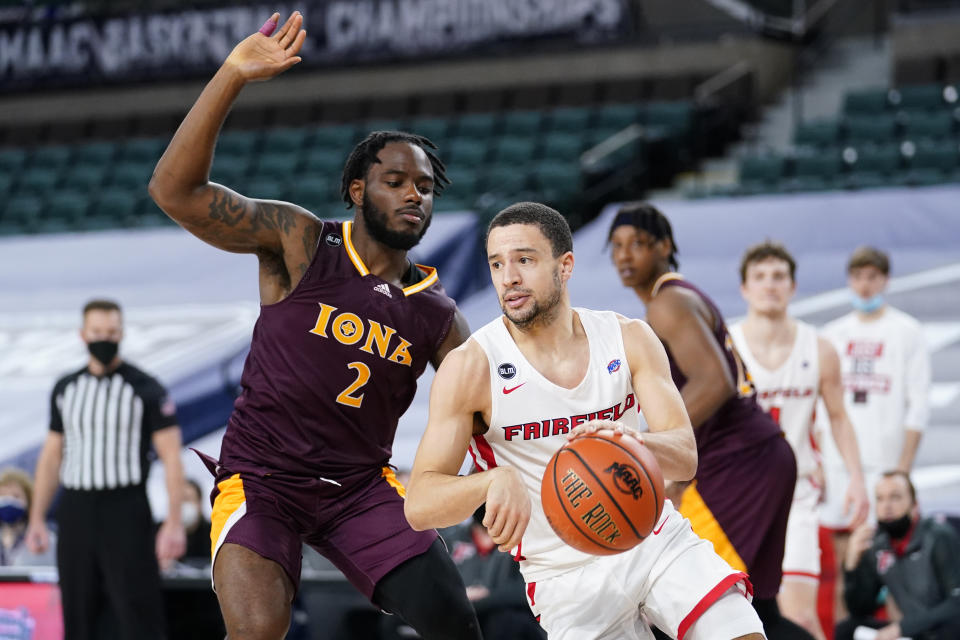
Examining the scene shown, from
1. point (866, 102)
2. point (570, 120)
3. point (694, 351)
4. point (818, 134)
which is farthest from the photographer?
point (570, 120)

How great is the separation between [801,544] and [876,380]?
1.87 meters

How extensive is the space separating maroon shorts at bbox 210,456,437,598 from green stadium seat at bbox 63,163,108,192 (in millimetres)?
12683

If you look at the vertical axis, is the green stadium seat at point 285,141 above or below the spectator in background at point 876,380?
above

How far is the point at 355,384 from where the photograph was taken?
13.1 ft

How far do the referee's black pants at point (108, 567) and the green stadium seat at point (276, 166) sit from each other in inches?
340

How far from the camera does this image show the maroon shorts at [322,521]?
3841 millimetres

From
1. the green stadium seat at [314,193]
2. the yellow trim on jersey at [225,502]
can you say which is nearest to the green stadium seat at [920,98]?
the green stadium seat at [314,193]

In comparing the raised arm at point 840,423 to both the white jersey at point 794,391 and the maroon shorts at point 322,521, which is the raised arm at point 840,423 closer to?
the white jersey at point 794,391

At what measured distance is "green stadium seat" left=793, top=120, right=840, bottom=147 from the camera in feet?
42.1

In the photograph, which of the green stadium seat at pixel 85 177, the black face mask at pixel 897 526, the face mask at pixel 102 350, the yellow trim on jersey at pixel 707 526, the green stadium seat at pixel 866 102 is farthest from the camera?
the green stadium seat at pixel 85 177

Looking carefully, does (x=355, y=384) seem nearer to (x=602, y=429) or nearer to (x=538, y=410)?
(x=538, y=410)

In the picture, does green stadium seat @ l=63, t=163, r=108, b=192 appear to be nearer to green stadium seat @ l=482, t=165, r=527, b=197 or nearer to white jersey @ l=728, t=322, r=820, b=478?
green stadium seat @ l=482, t=165, r=527, b=197

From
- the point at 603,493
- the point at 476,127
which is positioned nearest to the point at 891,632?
the point at 603,493

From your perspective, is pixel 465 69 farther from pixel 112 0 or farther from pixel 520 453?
pixel 520 453
